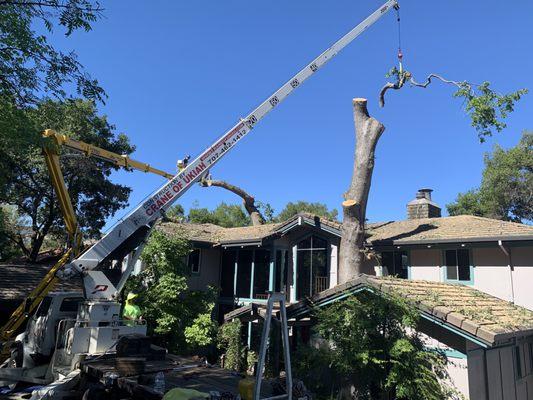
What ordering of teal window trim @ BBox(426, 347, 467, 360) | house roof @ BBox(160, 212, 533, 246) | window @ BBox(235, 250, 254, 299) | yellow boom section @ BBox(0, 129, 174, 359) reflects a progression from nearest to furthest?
teal window trim @ BBox(426, 347, 467, 360), yellow boom section @ BBox(0, 129, 174, 359), house roof @ BBox(160, 212, 533, 246), window @ BBox(235, 250, 254, 299)

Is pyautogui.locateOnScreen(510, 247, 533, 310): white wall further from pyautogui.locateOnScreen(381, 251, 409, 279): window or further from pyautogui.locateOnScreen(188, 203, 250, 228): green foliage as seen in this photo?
pyautogui.locateOnScreen(188, 203, 250, 228): green foliage

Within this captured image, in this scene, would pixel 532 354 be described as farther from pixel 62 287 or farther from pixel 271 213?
pixel 271 213

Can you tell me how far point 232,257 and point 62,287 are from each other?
7.83 meters

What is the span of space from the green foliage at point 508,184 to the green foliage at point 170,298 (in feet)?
101

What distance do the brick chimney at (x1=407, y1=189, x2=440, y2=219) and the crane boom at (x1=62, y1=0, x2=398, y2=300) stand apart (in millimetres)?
9607

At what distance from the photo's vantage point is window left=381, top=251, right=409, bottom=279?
1791cm

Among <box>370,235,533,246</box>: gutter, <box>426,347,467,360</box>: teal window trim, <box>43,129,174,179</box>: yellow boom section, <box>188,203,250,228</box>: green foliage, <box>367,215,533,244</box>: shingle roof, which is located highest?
<box>188,203,250,228</box>: green foliage

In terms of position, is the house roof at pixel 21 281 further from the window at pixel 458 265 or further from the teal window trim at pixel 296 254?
the window at pixel 458 265

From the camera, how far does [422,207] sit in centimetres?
2216

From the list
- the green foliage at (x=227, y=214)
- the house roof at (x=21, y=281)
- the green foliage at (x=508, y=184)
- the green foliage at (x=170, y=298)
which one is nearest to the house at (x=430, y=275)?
the green foliage at (x=170, y=298)

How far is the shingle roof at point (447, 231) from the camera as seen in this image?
15195 millimetres

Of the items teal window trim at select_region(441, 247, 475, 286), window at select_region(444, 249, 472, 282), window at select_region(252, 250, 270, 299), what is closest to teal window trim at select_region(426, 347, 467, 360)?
teal window trim at select_region(441, 247, 475, 286)

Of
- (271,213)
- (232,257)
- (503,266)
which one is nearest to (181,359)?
(503,266)

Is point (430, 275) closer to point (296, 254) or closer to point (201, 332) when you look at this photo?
point (296, 254)
